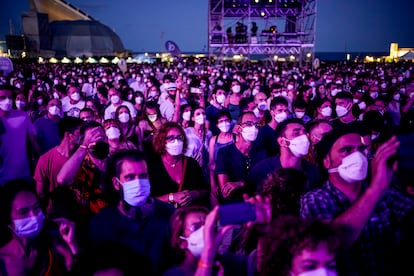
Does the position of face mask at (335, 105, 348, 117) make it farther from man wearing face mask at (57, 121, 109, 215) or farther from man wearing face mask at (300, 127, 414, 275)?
man wearing face mask at (57, 121, 109, 215)

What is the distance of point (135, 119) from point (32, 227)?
4466mm

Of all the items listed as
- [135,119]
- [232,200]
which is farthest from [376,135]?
[135,119]

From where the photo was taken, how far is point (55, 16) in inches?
3595

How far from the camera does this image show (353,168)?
2.46 meters

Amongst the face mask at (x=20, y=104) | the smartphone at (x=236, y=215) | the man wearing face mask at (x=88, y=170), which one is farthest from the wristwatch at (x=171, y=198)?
the face mask at (x=20, y=104)

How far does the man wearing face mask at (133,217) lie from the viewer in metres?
2.53

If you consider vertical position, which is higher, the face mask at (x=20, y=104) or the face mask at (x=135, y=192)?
the face mask at (x=20, y=104)

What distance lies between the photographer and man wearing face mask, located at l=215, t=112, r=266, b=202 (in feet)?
13.1

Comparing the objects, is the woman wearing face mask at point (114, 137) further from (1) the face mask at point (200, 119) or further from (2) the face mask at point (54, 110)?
(2) the face mask at point (54, 110)

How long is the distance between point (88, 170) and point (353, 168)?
2.59 meters

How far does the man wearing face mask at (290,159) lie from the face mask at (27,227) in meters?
2.07

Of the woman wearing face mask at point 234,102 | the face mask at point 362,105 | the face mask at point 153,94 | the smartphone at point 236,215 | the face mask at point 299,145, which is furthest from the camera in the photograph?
the face mask at point 153,94

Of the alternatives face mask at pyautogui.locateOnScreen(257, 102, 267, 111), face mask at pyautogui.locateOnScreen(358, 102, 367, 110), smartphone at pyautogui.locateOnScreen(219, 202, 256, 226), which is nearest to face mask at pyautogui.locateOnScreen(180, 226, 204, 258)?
smartphone at pyautogui.locateOnScreen(219, 202, 256, 226)

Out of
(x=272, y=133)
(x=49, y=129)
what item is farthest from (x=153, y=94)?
(x=272, y=133)
